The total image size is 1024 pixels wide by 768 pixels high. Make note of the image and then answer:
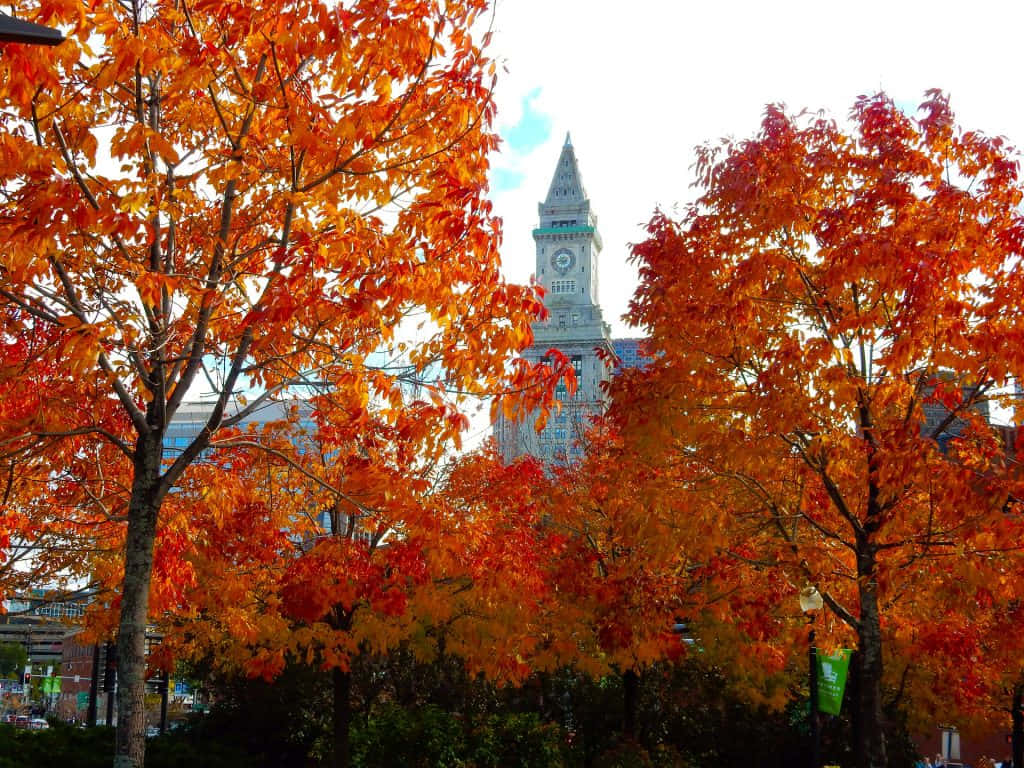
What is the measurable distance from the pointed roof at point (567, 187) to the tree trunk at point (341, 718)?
165 metres

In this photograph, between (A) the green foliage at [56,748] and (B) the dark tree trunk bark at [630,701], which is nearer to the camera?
(A) the green foliage at [56,748]

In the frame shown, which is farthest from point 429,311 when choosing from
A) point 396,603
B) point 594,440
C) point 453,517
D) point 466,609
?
point 594,440

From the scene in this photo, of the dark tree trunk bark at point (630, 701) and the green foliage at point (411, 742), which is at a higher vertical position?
the dark tree trunk bark at point (630, 701)

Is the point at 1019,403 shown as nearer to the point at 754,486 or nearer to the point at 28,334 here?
the point at 754,486

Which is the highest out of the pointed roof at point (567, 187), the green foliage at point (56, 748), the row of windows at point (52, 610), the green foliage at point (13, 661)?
the pointed roof at point (567, 187)

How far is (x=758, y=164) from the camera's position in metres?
11.1

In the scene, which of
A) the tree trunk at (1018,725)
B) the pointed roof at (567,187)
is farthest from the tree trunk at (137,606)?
the pointed roof at (567,187)

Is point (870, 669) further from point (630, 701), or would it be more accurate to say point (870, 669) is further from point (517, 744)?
point (517, 744)

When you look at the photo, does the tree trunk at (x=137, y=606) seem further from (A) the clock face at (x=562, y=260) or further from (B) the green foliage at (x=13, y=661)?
(A) the clock face at (x=562, y=260)

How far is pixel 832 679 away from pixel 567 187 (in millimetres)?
171405

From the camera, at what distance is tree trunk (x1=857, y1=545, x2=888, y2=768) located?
9.95m

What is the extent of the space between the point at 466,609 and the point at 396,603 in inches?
201

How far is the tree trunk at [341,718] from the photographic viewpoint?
1628 cm

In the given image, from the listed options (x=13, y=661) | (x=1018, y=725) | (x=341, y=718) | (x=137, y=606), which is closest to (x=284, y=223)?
(x=137, y=606)
